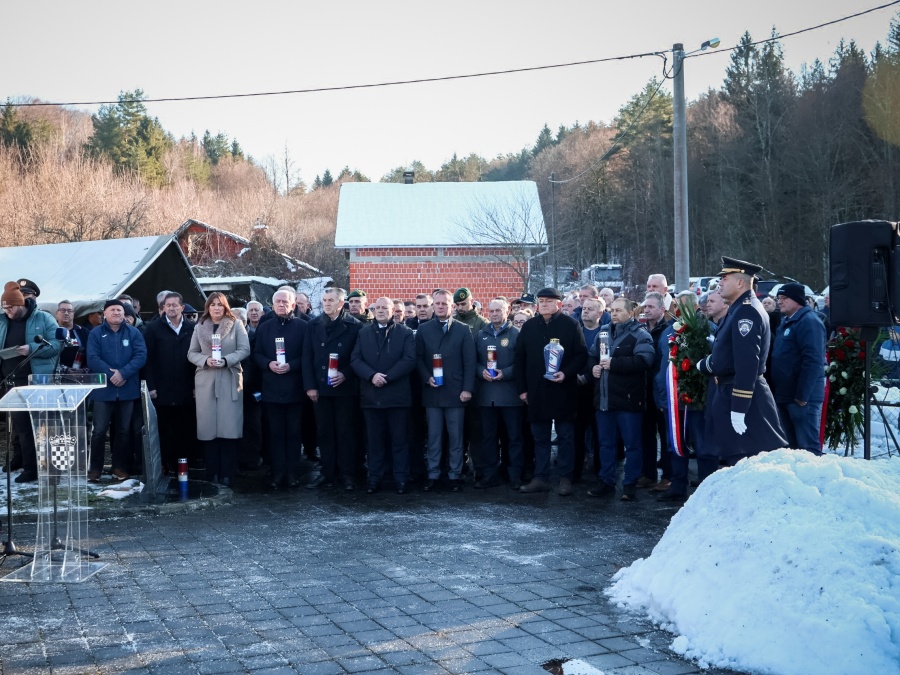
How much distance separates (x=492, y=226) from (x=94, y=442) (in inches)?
701

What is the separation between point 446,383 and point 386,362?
2.35ft

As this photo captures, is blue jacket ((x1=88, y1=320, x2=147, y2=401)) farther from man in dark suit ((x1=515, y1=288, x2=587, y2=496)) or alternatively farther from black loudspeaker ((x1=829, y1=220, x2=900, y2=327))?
black loudspeaker ((x1=829, y1=220, x2=900, y2=327))

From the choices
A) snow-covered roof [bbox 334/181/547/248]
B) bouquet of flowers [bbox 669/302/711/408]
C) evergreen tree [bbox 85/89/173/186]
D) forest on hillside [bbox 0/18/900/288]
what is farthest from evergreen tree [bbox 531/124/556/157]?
bouquet of flowers [bbox 669/302/711/408]

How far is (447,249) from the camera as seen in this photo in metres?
27.1

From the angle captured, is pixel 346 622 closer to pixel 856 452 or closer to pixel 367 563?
pixel 367 563

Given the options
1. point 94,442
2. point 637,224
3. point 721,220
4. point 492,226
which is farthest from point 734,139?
point 94,442

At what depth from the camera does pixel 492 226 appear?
2705 centimetres

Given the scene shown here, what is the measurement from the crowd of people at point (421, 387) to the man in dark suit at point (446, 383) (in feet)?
0.05

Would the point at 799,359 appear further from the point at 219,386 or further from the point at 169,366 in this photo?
the point at 169,366

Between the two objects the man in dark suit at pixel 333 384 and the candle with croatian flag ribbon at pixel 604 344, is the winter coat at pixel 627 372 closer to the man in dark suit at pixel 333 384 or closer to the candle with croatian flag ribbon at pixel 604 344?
the candle with croatian flag ribbon at pixel 604 344

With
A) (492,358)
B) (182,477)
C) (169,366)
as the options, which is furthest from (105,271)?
(492,358)

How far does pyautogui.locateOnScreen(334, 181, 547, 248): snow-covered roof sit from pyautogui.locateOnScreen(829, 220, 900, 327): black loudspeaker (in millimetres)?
18261

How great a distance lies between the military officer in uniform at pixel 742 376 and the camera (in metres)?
7.32

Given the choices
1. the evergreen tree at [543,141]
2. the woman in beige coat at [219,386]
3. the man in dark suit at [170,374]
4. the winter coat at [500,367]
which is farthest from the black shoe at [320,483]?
the evergreen tree at [543,141]
